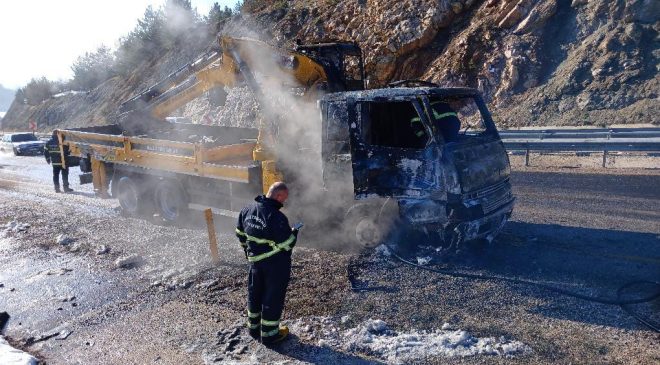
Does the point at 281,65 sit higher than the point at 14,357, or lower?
higher

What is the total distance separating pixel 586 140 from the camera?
1198 cm

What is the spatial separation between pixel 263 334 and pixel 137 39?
133ft

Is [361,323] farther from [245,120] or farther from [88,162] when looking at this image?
[245,120]

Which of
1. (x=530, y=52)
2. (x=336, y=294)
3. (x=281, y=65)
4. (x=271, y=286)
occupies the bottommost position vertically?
(x=336, y=294)

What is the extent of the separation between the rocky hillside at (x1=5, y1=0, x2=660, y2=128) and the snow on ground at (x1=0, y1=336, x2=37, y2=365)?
40.5ft

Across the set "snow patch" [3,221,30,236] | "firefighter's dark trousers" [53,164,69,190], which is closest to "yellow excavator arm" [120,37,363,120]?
"snow patch" [3,221,30,236]

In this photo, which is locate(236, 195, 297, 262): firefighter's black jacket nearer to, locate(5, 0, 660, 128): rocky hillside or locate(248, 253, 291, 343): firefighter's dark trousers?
locate(248, 253, 291, 343): firefighter's dark trousers

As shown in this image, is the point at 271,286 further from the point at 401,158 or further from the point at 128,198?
the point at 128,198

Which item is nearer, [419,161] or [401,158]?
[419,161]

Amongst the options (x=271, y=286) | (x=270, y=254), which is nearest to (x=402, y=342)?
(x=271, y=286)

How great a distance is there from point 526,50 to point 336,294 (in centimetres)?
1475

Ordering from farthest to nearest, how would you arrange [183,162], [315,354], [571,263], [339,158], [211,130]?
[211,130], [183,162], [339,158], [571,263], [315,354]

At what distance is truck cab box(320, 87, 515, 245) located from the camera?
596cm

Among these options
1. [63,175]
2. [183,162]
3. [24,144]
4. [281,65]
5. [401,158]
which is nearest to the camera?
[401,158]
